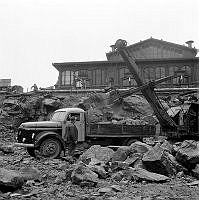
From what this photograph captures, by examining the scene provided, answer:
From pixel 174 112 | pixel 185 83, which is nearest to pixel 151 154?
pixel 174 112

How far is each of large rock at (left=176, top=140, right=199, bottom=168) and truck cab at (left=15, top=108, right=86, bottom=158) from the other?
5239mm

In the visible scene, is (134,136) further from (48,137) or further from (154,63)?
(154,63)

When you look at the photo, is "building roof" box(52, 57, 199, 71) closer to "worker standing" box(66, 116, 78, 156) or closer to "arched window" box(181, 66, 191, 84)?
"arched window" box(181, 66, 191, 84)

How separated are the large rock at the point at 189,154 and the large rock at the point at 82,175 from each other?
3.44 meters

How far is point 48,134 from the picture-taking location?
1376cm

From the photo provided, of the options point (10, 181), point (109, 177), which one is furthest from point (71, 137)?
point (10, 181)

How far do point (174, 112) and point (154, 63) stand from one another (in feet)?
69.5

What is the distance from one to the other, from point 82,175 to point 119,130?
8.18m

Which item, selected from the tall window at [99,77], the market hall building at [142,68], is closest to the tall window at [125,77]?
the market hall building at [142,68]

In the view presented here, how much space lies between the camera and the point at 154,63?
3825 centimetres

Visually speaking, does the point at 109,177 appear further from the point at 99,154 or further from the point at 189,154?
the point at 189,154

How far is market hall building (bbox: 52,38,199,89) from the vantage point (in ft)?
123

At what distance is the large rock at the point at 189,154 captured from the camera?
10.3 m

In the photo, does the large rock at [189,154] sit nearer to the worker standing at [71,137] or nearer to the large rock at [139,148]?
the large rock at [139,148]
